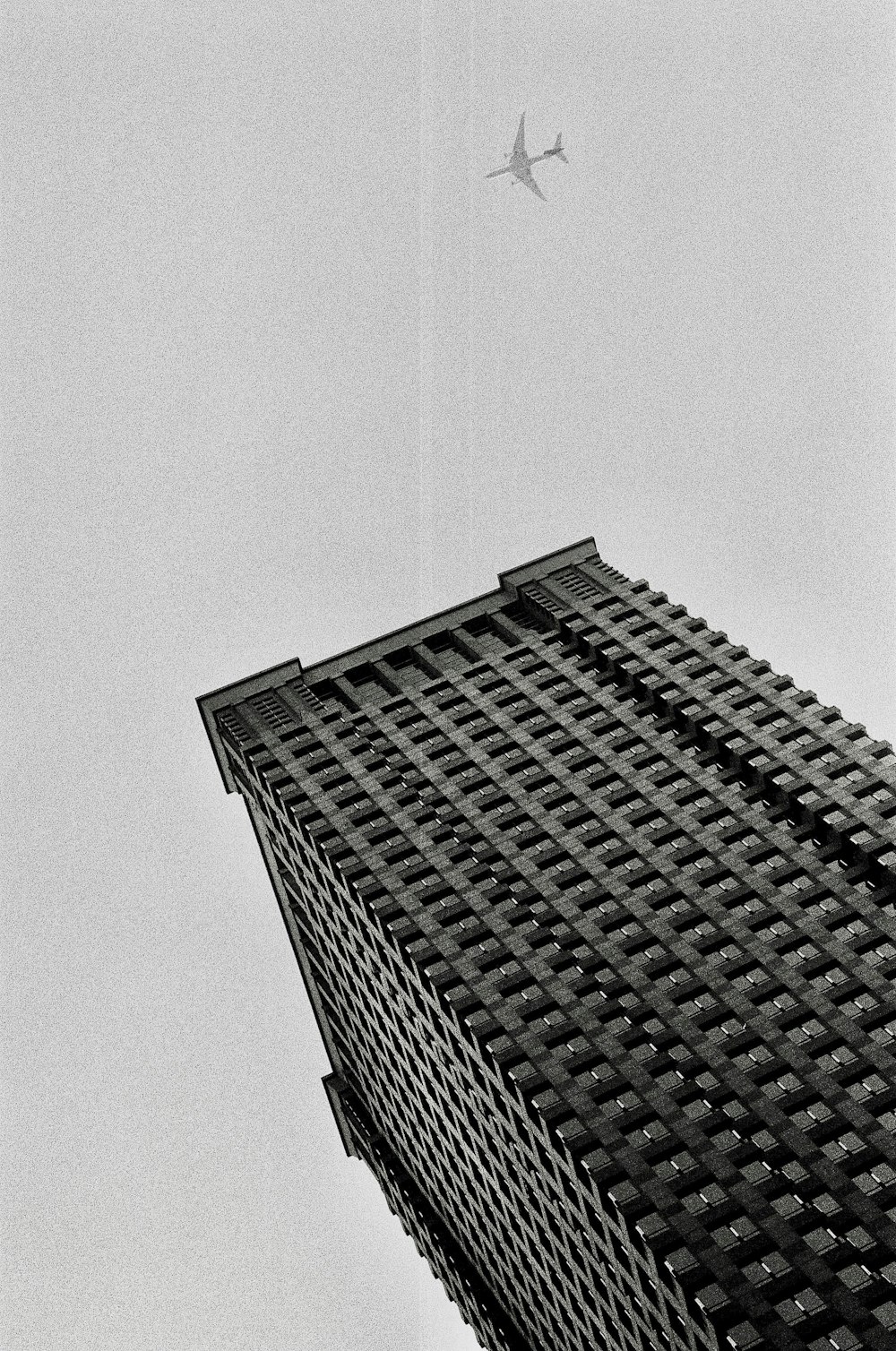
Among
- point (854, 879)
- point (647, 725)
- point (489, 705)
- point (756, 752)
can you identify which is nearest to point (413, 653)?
point (489, 705)

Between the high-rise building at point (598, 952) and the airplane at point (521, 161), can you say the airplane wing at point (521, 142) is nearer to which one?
the airplane at point (521, 161)

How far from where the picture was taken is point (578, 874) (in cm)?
8438

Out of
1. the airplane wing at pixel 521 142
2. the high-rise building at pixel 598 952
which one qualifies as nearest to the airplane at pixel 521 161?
the airplane wing at pixel 521 142

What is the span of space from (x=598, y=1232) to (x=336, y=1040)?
152 feet

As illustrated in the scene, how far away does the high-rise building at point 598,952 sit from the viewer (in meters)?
67.1

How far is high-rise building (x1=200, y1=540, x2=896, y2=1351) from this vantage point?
67.1 metres

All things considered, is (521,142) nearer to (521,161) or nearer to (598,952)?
(521,161)

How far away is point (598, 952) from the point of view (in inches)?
3123

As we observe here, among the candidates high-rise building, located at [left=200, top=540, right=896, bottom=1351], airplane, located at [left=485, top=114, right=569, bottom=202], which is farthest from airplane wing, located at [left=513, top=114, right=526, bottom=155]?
high-rise building, located at [left=200, top=540, right=896, bottom=1351]

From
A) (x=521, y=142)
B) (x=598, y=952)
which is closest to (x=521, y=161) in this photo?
(x=521, y=142)

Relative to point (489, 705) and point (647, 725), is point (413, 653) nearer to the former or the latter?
point (489, 705)

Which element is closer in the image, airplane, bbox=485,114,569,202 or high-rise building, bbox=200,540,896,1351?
high-rise building, bbox=200,540,896,1351

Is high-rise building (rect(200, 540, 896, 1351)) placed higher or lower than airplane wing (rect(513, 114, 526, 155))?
lower

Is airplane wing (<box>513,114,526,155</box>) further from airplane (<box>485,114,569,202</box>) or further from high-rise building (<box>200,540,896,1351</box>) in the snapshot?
high-rise building (<box>200,540,896,1351</box>)
